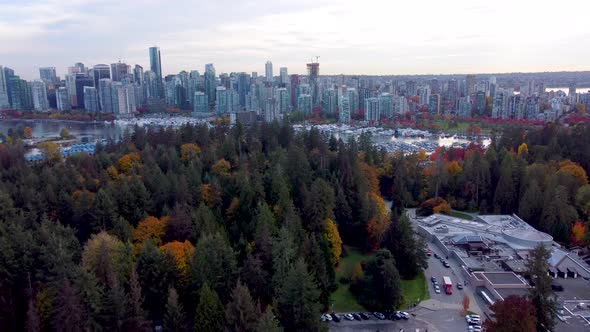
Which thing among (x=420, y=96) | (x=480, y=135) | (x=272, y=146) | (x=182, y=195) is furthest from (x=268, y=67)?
(x=182, y=195)

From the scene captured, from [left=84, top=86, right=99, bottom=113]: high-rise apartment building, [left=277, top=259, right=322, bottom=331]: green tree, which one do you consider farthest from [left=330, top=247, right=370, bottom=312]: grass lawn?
[left=84, top=86, right=99, bottom=113]: high-rise apartment building

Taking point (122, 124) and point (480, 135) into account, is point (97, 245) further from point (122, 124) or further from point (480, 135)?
point (122, 124)

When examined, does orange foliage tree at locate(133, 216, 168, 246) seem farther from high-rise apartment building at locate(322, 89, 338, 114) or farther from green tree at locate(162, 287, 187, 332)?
high-rise apartment building at locate(322, 89, 338, 114)

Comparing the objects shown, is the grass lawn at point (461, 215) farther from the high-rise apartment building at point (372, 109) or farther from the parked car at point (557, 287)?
the high-rise apartment building at point (372, 109)

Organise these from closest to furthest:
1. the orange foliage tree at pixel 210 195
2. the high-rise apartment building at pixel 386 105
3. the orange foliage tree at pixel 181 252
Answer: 1. the orange foliage tree at pixel 181 252
2. the orange foliage tree at pixel 210 195
3. the high-rise apartment building at pixel 386 105

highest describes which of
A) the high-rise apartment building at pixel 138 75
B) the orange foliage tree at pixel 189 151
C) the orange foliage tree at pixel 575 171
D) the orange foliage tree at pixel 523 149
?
the high-rise apartment building at pixel 138 75

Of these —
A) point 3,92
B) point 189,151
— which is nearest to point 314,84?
point 3,92

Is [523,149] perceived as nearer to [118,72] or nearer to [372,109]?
[372,109]

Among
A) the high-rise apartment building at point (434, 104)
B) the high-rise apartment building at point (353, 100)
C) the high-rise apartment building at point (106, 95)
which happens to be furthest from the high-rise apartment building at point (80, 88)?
the high-rise apartment building at point (434, 104)
